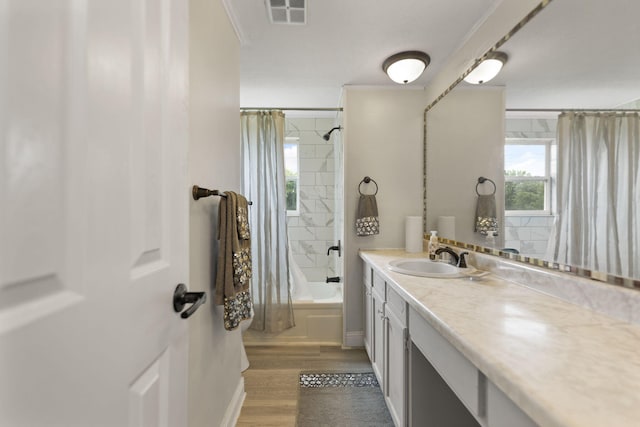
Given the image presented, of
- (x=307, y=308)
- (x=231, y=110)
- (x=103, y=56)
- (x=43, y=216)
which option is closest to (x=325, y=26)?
(x=231, y=110)

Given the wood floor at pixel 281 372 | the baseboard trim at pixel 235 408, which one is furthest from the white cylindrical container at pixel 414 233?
the baseboard trim at pixel 235 408

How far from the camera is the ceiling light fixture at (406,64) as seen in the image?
6.27 feet

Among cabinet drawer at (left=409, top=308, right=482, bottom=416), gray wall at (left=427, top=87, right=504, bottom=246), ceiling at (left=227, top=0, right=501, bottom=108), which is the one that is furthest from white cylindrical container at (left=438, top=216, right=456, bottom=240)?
ceiling at (left=227, top=0, right=501, bottom=108)

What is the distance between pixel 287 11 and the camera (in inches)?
59.7

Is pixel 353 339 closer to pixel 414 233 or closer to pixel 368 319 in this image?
pixel 368 319

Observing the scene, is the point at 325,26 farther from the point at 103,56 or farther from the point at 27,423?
the point at 27,423

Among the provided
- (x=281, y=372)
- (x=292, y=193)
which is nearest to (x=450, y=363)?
(x=281, y=372)

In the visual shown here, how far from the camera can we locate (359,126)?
7.89ft

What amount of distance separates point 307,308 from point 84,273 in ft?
7.37

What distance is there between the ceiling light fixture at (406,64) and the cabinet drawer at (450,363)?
1644 millimetres

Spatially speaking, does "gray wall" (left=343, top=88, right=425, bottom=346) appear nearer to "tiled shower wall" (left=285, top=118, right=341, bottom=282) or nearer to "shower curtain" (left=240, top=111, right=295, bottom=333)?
"shower curtain" (left=240, top=111, right=295, bottom=333)

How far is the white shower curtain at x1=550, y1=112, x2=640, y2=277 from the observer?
2.98 ft

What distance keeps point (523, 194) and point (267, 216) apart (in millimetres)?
1834

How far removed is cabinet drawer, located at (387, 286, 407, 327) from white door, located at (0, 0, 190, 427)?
3.37 feet
